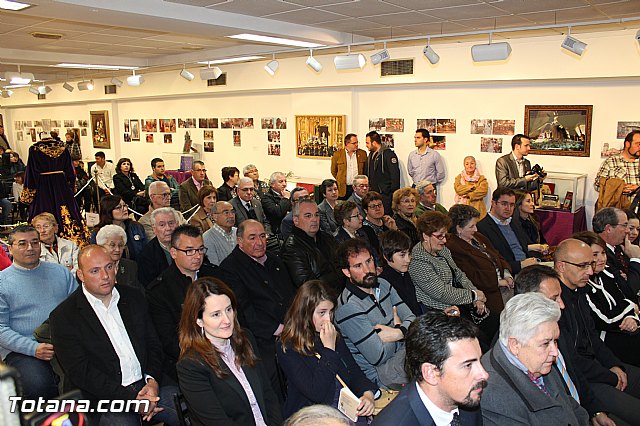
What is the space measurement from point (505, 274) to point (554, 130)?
14.4 feet

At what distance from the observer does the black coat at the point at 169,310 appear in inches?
136

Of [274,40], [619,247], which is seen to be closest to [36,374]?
[619,247]

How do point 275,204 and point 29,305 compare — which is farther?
point 275,204

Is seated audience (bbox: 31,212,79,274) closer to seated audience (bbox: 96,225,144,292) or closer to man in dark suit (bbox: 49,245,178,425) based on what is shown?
seated audience (bbox: 96,225,144,292)

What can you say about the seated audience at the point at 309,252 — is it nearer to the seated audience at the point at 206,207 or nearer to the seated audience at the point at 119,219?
the seated audience at the point at 119,219

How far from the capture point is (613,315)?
3.92 metres

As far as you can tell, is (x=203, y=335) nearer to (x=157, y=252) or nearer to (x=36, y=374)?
(x=36, y=374)

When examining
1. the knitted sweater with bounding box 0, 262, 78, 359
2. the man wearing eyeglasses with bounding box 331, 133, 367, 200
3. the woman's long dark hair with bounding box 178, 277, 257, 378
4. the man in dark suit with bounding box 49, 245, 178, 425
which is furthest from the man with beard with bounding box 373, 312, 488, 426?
the man wearing eyeglasses with bounding box 331, 133, 367, 200

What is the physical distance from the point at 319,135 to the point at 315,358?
8485mm

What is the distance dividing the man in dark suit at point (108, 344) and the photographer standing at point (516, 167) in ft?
20.6

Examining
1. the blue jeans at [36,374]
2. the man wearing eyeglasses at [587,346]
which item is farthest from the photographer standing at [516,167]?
the blue jeans at [36,374]

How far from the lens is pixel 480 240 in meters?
5.17

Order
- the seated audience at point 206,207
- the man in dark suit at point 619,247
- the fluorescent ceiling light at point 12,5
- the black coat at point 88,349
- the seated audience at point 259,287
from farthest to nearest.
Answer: the seated audience at point 206,207 < the fluorescent ceiling light at point 12,5 < the man in dark suit at point 619,247 < the seated audience at point 259,287 < the black coat at point 88,349

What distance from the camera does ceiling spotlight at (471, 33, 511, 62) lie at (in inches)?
243
